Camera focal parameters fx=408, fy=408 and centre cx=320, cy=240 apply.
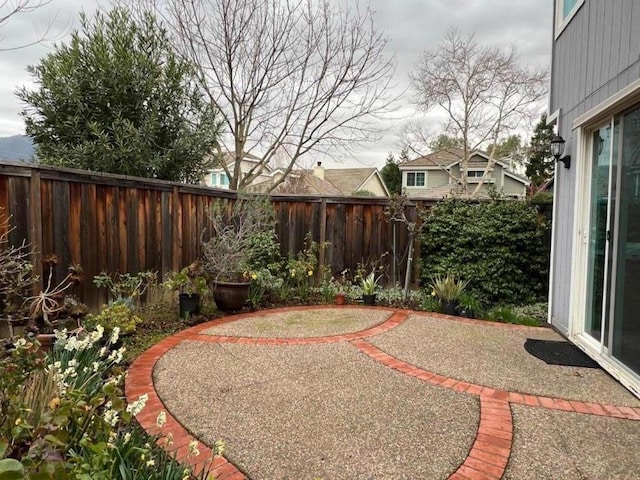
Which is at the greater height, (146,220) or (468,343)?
(146,220)

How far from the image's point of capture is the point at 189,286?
16.4 feet

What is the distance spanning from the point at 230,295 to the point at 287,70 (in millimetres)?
5642

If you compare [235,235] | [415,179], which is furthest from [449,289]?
[415,179]

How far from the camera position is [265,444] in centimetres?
231

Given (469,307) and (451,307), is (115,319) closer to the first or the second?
(451,307)

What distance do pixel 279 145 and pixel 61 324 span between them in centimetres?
691

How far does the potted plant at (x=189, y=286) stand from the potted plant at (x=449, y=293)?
10.6 ft

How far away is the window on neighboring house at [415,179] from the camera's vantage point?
25.3 meters

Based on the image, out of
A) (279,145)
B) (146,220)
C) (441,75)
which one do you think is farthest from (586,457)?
(441,75)

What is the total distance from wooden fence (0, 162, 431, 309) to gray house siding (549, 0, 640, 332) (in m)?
2.31

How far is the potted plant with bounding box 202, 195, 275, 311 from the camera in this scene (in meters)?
5.23

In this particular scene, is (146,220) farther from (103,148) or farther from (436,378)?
(436,378)

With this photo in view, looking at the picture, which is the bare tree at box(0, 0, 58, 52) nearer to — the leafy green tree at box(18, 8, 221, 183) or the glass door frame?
the leafy green tree at box(18, 8, 221, 183)

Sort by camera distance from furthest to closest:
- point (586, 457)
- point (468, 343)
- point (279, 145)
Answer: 1. point (279, 145)
2. point (468, 343)
3. point (586, 457)
